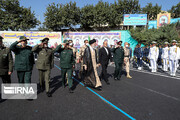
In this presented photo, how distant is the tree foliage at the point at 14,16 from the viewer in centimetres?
2705

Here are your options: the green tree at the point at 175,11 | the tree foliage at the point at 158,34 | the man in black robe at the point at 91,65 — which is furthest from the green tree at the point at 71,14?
the green tree at the point at 175,11

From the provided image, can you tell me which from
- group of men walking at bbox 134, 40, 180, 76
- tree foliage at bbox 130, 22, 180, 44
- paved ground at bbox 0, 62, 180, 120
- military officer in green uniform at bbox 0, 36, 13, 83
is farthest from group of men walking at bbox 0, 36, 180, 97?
tree foliage at bbox 130, 22, 180, 44

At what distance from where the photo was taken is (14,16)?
91.4ft

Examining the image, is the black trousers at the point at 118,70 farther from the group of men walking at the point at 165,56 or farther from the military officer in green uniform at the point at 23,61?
the military officer in green uniform at the point at 23,61

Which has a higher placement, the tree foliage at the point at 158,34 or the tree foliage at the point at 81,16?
the tree foliage at the point at 81,16

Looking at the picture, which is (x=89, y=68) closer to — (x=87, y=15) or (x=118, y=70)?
(x=118, y=70)

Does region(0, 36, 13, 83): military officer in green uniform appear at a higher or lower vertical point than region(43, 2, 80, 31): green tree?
lower

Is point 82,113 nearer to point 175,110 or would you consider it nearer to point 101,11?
point 175,110

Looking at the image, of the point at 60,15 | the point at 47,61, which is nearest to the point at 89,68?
the point at 47,61

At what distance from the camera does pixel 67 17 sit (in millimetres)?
28734

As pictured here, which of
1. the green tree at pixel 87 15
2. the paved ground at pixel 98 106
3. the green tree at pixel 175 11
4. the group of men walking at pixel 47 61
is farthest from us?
the green tree at pixel 175 11

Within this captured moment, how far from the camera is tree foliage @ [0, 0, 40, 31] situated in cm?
2705

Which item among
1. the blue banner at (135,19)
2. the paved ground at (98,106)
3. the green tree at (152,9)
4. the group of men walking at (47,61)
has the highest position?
the green tree at (152,9)

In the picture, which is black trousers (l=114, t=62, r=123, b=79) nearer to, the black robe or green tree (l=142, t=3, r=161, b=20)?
the black robe
